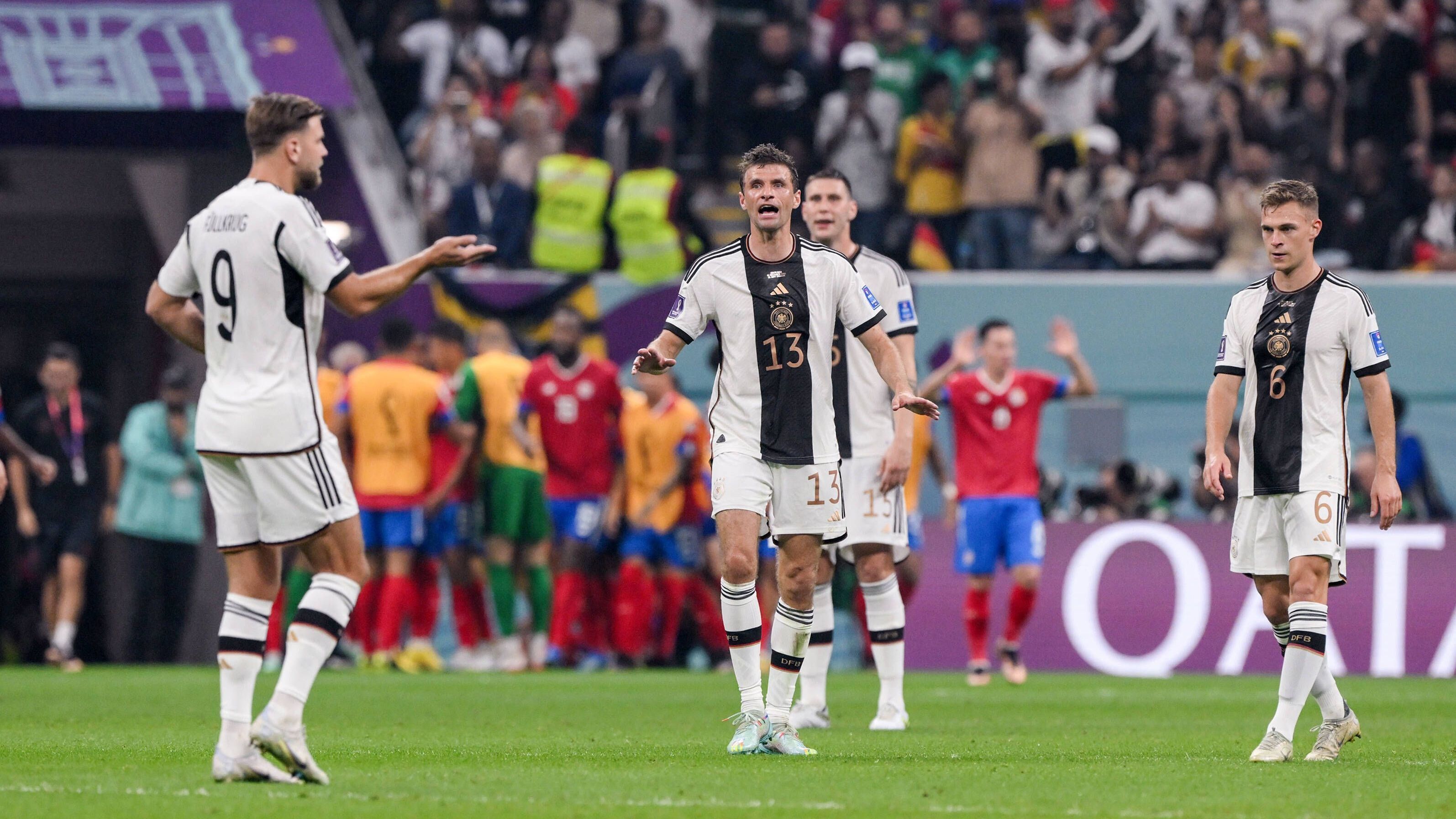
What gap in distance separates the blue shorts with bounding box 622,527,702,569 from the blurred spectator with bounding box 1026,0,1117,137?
589 centimetres

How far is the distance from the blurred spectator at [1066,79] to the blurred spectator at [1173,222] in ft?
4.21

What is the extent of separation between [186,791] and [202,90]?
12.3 meters

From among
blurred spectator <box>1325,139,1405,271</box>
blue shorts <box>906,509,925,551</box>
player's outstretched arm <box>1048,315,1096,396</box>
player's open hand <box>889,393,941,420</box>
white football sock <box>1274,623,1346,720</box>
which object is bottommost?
white football sock <box>1274,623,1346,720</box>

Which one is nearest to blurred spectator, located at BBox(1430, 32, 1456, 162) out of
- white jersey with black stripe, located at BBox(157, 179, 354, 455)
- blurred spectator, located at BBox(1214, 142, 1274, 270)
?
blurred spectator, located at BBox(1214, 142, 1274, 270)

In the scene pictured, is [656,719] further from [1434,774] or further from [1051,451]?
[1051,451]

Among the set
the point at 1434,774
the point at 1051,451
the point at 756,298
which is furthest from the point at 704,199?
the point at 1434,774

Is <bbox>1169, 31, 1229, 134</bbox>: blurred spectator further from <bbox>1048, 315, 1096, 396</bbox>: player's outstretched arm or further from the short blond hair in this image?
the short blond hair

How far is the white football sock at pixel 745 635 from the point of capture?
27.5ft

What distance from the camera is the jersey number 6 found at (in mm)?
6883

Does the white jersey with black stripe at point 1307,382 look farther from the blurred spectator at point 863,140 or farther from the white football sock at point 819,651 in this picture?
the blurred spectator at point 863,140

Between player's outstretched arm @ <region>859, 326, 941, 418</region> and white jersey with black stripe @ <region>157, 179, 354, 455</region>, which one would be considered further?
player's outstretched arm @ <region>859, 326, 941, 418</region>

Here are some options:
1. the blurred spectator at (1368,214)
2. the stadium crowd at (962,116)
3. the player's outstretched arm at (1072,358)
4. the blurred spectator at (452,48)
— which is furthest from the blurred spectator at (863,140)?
the player's outstretched arm at (1072,358)

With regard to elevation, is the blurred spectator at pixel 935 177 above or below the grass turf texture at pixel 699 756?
above

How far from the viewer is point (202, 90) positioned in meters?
17.9
